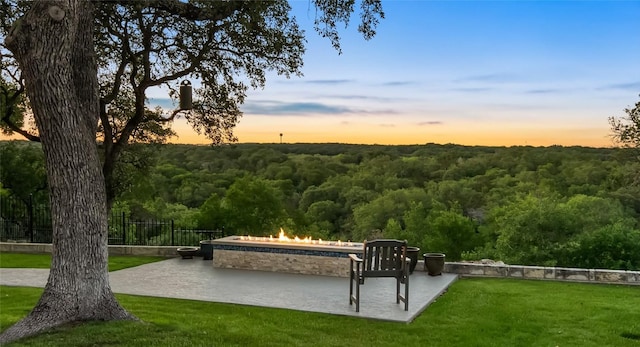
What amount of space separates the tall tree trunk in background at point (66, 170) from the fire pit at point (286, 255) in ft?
15.3

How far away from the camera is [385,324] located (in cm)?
657

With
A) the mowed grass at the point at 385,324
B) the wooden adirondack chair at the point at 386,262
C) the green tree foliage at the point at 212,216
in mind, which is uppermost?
the wooden adirondack chair at the point at 386,262

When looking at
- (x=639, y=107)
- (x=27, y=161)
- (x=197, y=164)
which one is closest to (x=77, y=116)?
(x=639, y=107)

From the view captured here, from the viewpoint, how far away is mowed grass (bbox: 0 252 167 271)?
37.4ft

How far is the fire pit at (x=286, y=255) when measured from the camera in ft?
33.0

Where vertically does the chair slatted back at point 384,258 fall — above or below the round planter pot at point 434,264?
above

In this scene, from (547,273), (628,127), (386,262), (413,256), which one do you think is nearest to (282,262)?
(413,256)

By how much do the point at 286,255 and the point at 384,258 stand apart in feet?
11.7

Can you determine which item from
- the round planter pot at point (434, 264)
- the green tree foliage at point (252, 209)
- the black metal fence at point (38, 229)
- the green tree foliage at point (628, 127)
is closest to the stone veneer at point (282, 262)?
the round planter pot at point (434, 264)

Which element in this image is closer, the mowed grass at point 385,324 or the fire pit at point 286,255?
the mowed grass at point 385,324

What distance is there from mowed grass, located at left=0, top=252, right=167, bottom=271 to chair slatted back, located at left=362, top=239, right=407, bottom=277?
595 cm

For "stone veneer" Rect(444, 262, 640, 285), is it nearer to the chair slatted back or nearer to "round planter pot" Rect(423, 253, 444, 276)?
"round planter pot" Rect(423, 253, 444, 276)

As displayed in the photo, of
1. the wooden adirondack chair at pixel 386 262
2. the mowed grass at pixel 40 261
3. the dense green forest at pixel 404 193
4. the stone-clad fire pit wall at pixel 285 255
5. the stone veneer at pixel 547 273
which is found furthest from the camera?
the dense green forest at pixel 404 193

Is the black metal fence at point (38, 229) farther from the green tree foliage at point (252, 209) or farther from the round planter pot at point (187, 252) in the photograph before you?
the green tree foliage at point (252, 209)
